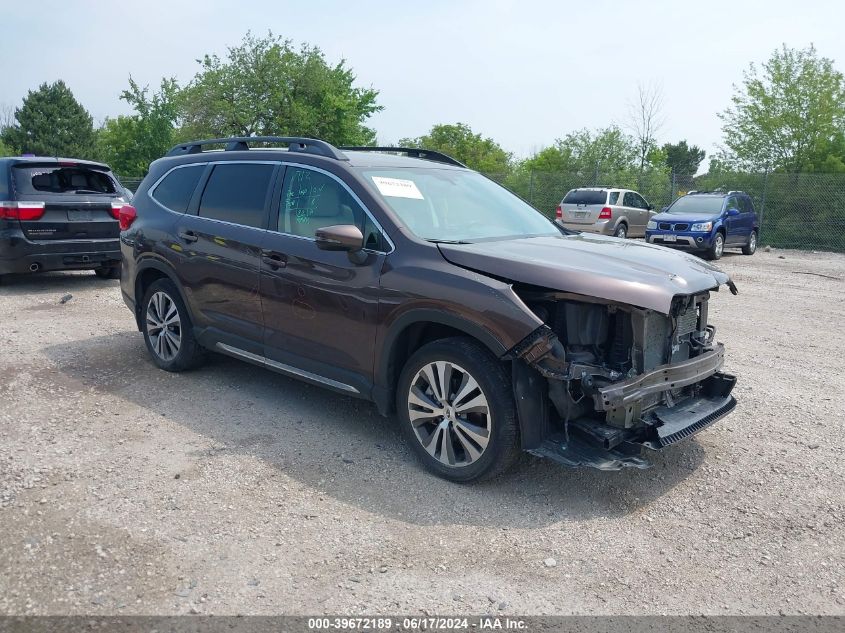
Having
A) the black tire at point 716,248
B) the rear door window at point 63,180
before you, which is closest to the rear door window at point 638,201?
the black tire at point 716,248

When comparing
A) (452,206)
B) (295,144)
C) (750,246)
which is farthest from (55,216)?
(750,246)

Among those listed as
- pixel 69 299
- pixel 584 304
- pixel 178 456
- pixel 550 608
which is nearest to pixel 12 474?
pixel 178 456

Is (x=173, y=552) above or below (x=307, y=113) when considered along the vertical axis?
below

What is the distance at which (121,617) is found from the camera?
2.80 meters

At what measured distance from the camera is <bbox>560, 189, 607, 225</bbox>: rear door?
1916 centimetres

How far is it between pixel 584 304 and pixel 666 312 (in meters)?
0.43

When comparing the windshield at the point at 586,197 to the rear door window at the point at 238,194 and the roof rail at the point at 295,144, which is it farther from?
the rear door window at the point at 238,194

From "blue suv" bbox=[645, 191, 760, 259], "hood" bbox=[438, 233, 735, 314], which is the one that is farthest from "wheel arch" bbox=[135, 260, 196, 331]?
"blue suv" bbox=[645, 191, 760, 259]

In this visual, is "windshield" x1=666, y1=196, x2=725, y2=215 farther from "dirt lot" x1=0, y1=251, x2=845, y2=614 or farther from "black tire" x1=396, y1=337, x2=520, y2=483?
"black tire" x1=396, y1=337, x2=520, y2=483

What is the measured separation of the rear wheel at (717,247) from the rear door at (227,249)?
1422 cm

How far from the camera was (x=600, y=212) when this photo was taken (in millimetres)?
19078

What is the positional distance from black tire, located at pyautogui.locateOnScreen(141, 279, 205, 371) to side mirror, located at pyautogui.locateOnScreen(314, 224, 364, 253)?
199 centimetres

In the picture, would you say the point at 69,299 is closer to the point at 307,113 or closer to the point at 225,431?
the point at 225,431

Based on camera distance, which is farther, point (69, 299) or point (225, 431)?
point (69, 299)
